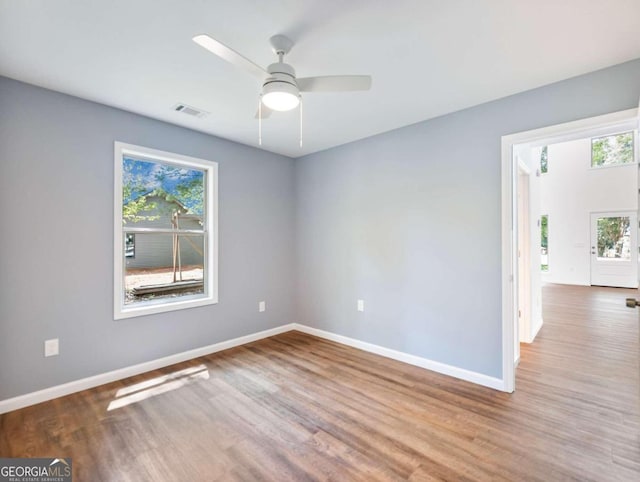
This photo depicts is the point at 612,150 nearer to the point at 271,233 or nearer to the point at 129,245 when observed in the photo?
the point at 271,233

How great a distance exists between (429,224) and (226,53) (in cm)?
242

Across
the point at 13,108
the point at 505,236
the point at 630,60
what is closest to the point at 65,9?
the point at 13,108

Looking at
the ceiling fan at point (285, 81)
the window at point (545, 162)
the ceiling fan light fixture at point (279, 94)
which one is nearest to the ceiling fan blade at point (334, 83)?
the ceiling fan at point (285, 81)

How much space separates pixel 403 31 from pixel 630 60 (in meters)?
1.69

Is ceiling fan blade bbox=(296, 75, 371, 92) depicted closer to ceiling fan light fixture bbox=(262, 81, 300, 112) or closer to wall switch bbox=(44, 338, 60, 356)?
ceiling fan light fixture bbox=(262, 81, 300, 112)

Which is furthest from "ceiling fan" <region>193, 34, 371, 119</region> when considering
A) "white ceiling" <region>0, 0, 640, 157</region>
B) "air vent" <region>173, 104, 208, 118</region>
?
"air vent" <region>173, 104, 208, 118</region>

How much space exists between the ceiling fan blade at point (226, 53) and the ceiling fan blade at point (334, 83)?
0.82 ft

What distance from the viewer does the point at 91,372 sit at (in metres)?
2.70

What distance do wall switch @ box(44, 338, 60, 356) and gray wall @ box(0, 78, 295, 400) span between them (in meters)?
0.03

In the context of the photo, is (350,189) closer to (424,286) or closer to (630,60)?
(424,286)

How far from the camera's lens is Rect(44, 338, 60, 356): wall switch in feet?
8.13

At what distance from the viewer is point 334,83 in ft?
6.10

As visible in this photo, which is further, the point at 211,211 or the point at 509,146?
the point at 211,211

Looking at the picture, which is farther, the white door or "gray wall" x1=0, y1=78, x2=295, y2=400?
the white door
